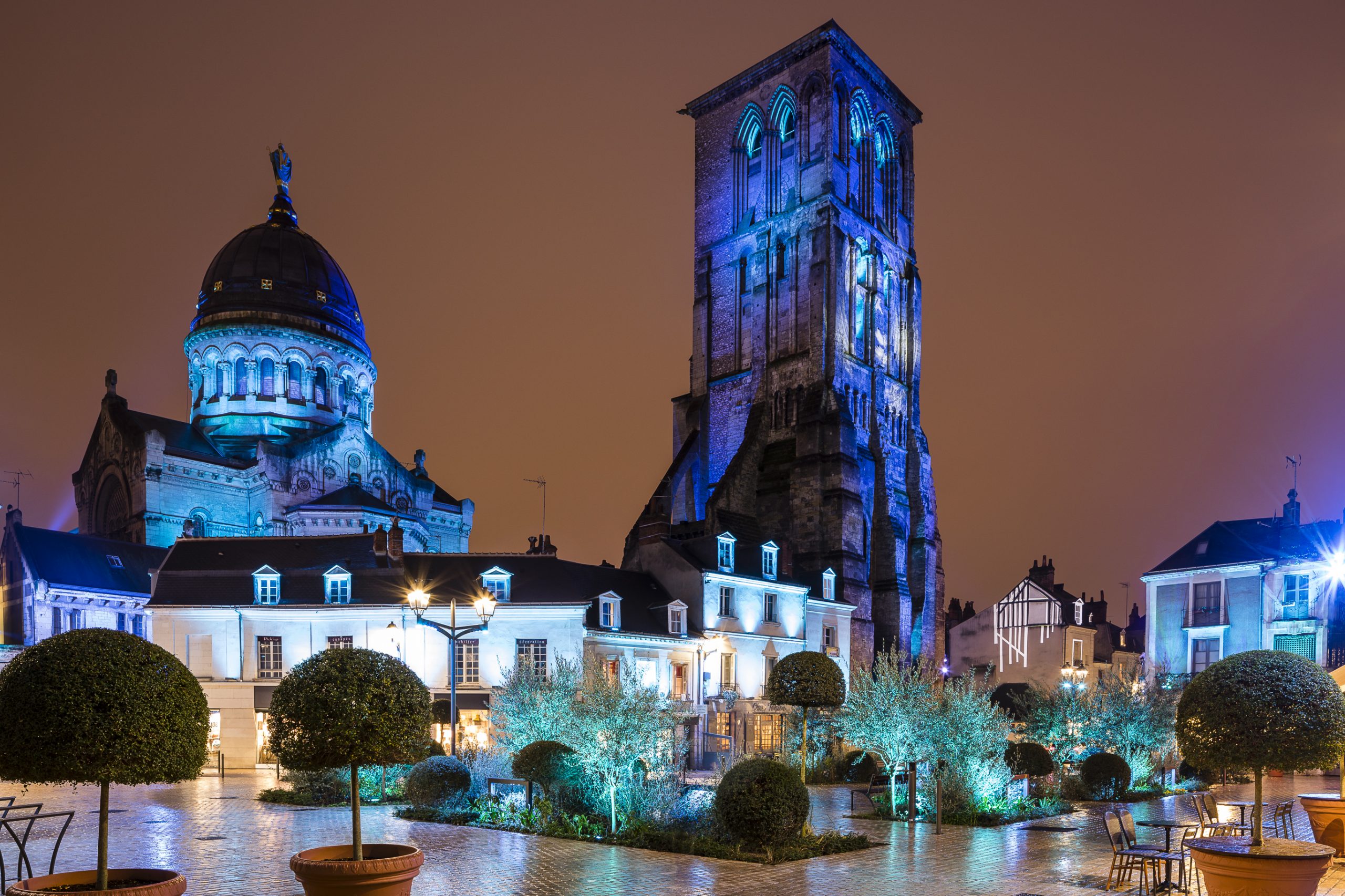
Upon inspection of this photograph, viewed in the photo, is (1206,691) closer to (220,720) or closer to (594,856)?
(594,856)

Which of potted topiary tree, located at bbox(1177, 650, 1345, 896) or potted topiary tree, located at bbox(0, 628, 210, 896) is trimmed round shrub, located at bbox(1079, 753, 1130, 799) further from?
potted topiary tree, located at bbox(0, 628, 210, 896)

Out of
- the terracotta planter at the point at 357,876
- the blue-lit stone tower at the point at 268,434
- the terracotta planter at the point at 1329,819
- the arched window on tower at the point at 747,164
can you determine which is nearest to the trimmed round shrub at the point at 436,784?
the terracotta planter at the point at 357,876

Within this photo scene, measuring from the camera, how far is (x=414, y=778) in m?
17.9

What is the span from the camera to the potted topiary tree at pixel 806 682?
20266mm

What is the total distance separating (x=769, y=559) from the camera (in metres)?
37.2

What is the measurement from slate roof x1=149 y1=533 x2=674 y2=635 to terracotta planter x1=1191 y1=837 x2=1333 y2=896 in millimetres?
21905

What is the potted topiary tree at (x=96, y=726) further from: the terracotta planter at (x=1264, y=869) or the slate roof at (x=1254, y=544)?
Result: the slate roof at (x=1254, y=544)

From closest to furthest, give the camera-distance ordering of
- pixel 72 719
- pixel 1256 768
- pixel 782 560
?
pixel 72 719, pixel 1256 768, pixel 782 560

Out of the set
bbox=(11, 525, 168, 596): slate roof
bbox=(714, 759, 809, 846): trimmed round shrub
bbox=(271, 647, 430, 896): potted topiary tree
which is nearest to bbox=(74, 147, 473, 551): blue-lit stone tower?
bbox=(11, 525, 168, 596): slate roof

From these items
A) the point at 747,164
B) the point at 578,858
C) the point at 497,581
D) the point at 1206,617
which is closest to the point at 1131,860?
the point at 578,858

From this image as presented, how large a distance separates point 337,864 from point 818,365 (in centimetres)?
4148

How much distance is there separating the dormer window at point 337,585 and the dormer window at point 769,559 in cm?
1363

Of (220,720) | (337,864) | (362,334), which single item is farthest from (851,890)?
(362,334)

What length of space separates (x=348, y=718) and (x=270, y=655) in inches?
905
